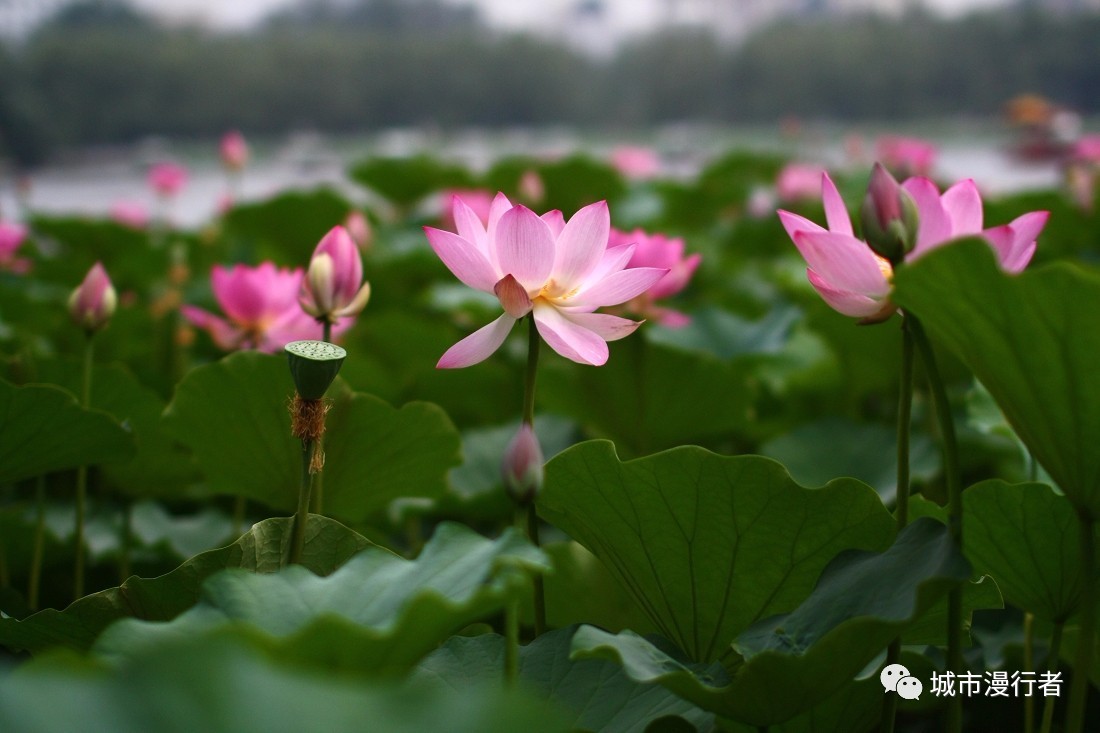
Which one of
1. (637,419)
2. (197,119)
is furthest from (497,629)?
(197,119)

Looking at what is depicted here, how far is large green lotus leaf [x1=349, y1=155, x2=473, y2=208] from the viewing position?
94.9 inches

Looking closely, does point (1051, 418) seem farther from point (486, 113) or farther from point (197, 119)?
point (486, 113)

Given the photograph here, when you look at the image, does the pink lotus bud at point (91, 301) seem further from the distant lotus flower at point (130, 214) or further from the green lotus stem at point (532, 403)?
the distant lotus flower at point (130, 214)

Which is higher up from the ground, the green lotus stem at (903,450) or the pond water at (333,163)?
the pond water at (333,163)

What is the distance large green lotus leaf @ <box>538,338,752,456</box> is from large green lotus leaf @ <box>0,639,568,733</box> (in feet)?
2.35

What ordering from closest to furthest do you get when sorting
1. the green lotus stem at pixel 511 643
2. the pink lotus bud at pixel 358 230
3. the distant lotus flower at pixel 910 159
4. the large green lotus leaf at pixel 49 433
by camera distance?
the green lotus stem at pixel 511 643 → the large green lotus leaf at pixel 49 433 → the pink lotus bud at pixel 358 230 → the distant lotus flower at pixel 910 159

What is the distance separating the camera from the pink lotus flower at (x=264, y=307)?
30.4 inches

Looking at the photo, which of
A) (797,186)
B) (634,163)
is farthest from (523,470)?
(634,163)

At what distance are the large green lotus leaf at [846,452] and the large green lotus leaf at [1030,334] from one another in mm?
496

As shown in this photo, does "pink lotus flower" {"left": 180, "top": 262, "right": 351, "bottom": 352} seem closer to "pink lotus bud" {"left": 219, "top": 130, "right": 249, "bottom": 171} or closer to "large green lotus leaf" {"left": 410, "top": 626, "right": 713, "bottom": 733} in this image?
"large green lotus leaf" {"left": 410, "top": 626, "right": 713, "bottom": 733}

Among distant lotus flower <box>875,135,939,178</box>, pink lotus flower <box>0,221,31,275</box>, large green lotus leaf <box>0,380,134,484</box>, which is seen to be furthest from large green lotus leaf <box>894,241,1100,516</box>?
distant lotus flower <box>875,135,939,178</box>

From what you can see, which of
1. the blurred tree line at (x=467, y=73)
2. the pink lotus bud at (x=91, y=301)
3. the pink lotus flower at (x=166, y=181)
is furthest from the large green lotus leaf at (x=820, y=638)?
the blurred tree line at (x=467, y=73)

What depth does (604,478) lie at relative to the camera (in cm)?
50

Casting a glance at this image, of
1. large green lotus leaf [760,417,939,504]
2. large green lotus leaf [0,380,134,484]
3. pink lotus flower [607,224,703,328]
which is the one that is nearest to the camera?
large green lotus leaf [0,380,134,484]
